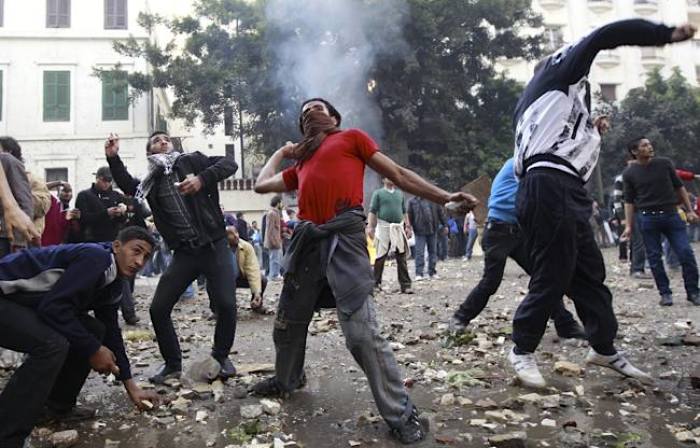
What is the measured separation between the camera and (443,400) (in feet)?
10.6

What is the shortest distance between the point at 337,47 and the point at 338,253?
1926 centimetres

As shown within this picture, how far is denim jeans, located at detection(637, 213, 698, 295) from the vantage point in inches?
237

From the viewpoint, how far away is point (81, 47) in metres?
24.1

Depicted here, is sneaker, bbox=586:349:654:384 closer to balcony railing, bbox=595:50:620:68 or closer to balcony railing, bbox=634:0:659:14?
balcony railing, bbox=595:50:620:68

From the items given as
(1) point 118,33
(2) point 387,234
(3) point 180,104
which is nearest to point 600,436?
(2) point 387,234

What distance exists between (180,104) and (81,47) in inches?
241

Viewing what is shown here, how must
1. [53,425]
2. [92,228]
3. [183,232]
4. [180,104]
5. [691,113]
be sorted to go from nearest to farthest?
[53,425]
[183,232]
[92,228]
[180,104]
[691,113]

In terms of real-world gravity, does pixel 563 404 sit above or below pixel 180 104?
below

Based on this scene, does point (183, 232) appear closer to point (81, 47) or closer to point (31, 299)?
point (31, 299)

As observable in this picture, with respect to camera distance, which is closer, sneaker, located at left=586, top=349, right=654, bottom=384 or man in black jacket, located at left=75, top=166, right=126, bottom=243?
sneaker, located at left=586, top=349, right=654, bottom=384

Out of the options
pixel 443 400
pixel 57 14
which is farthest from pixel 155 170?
pixel 57 14

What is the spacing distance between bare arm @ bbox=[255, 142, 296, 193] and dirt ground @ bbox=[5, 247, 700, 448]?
4.14 ft

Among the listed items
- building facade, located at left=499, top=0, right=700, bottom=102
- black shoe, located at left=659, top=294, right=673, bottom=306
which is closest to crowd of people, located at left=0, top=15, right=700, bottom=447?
black shoe, located at left=659, top=294, right=673, bottom=306

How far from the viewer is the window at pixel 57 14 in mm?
23859
